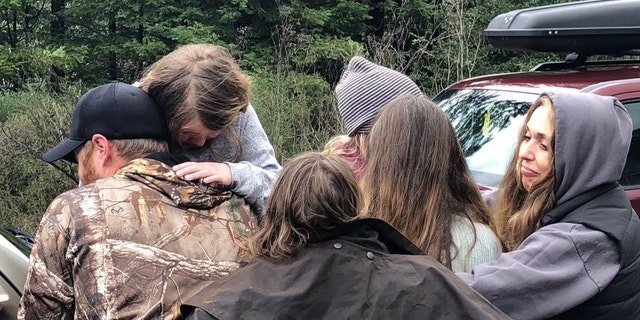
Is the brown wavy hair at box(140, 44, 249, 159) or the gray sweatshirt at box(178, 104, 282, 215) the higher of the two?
the brown wavy hair at box(140, 44, 249, 159)

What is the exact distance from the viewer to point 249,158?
237cm

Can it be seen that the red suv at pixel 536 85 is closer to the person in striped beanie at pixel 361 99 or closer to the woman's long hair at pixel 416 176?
the person in striped beanie at pixel 361 99

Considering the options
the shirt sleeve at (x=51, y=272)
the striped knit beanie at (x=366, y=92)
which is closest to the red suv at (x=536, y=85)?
the striped knit beanie at (x=366, y=92)

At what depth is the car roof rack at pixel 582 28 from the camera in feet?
13.5

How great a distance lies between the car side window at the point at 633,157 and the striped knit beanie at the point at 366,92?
202cm

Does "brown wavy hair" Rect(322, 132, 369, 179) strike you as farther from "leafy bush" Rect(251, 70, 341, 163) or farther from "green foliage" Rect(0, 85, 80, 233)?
"green foliage" Rect(0, 85, 80, 233)

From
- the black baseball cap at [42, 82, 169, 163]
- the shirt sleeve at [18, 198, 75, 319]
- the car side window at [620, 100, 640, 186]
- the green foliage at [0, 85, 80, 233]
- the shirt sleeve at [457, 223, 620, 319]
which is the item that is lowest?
the green foliage at [0, 85, 80, 233]

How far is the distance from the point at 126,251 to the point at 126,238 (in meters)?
0.03

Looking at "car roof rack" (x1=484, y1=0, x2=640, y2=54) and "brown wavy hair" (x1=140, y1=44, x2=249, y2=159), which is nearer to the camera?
"brown wavy hair" (x1=140, y1=44, x2=249, y2=159)

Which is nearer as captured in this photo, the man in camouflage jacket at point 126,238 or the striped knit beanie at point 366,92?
the man in camouflage jacket at point 126,238

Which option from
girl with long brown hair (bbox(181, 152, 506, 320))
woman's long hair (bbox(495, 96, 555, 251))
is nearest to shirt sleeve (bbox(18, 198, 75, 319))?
girl with long brown hair (bbox(181, 152, 506, 320))

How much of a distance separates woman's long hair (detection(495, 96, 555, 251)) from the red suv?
1.42 metres

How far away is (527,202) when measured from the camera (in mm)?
2164

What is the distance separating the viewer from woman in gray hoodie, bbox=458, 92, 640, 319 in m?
1.81
